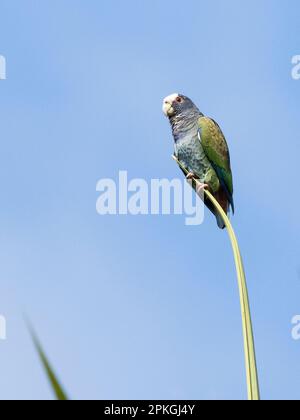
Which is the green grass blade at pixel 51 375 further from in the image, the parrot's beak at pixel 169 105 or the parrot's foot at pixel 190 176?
the parrot's beak at pixel 169 105

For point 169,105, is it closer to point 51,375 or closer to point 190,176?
point 190,176

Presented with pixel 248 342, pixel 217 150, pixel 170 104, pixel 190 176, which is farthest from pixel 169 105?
pixel 248 342

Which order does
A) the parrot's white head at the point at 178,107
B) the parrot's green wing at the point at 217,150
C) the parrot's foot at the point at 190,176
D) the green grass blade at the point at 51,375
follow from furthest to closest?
the parrot's white head at the point at 178,107 < the parrot's green wing at the point at 217,150 < the parrot's foot at the point at 190,176 < the green grass blade at the point at 51,375

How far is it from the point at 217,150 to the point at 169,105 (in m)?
0.87

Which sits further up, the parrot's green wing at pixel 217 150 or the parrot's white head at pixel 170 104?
the parrot's white head at pixel 170 104

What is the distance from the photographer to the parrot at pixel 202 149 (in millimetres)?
6039

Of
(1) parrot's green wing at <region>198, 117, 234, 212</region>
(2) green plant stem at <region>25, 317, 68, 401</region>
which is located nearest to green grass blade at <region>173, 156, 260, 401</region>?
(2) green plant stem at <region>25, 317, 68, 401</region>

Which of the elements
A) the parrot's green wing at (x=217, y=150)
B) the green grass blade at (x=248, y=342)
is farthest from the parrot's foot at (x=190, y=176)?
the green grass blade at (x=248, y=342)

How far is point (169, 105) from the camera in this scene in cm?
655

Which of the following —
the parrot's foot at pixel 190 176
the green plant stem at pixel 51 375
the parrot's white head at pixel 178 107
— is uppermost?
the parrot's white head at pixel 178 107
